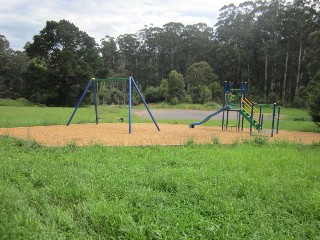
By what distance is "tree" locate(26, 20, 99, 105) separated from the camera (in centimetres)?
3859

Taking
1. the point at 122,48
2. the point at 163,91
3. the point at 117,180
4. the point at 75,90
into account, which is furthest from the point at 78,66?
the point at 117,180

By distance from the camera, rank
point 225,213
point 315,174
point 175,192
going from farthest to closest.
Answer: point 315,174 < point 175,192 < point 225,213

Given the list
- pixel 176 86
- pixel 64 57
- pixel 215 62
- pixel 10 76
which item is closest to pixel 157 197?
pixel 64 57

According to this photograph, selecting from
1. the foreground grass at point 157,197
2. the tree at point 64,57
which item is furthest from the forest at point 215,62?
the foreground grass at point 157,197

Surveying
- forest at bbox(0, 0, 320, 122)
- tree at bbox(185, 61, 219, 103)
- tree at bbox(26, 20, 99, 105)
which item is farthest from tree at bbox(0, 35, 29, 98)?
tree at bbox(185, 61, 219, 103)

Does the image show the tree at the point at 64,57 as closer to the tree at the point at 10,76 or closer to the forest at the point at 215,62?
the forest at the point at 215,62

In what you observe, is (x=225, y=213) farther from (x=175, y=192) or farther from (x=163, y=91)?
(x=163, y=91)

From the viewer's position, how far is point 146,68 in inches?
2329

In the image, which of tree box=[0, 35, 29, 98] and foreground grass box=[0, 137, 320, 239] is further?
tree box=[0, 35, 29, 98]

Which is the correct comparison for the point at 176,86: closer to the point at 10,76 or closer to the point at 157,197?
the point at 10,76

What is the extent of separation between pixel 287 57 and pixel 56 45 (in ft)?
93.8

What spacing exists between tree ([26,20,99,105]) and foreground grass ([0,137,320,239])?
32231 mm

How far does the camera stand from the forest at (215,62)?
127 ft

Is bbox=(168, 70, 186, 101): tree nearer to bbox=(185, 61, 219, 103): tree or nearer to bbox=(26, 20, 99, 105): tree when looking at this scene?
bbox=(185, 61, 219, 103): tree
